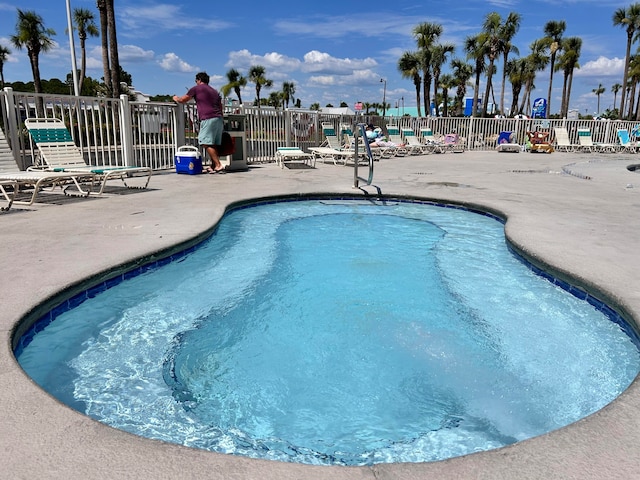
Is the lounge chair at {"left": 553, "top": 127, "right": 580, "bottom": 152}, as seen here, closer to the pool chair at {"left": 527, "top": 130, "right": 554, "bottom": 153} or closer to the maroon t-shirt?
the pool chair at {"left": 527, "top": 130, "right": 554, "bottom": 153}

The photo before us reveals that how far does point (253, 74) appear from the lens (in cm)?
7219

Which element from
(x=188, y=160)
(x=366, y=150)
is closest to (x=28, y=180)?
(x=188, y=160)

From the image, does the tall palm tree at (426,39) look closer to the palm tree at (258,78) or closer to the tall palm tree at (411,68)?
the tall palm tree at (411,68)

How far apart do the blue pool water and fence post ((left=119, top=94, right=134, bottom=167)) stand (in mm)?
5948

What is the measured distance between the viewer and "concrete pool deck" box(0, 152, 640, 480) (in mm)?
1540

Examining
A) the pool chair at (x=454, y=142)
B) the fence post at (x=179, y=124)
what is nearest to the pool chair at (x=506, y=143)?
the pool chair at (x=454, y=142)

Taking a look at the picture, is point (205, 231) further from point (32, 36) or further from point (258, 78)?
point (258, 78)

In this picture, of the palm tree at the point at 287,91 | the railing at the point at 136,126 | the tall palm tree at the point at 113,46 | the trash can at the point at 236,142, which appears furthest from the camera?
the palm tree at the point at 287,91

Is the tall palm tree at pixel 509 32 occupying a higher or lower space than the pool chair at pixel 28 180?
higher

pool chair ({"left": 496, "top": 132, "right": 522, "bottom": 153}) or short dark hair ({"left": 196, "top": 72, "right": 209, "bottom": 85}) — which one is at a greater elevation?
short dark hair ({"left": 196, "top": 72, "right": 209, "bottom": 85})

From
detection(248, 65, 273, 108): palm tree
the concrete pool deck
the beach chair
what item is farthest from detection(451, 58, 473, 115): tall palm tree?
the concrete pool deck

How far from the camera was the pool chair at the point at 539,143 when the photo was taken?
21578 millimetres

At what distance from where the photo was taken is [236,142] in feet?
37.8

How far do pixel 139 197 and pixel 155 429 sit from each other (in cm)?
558
